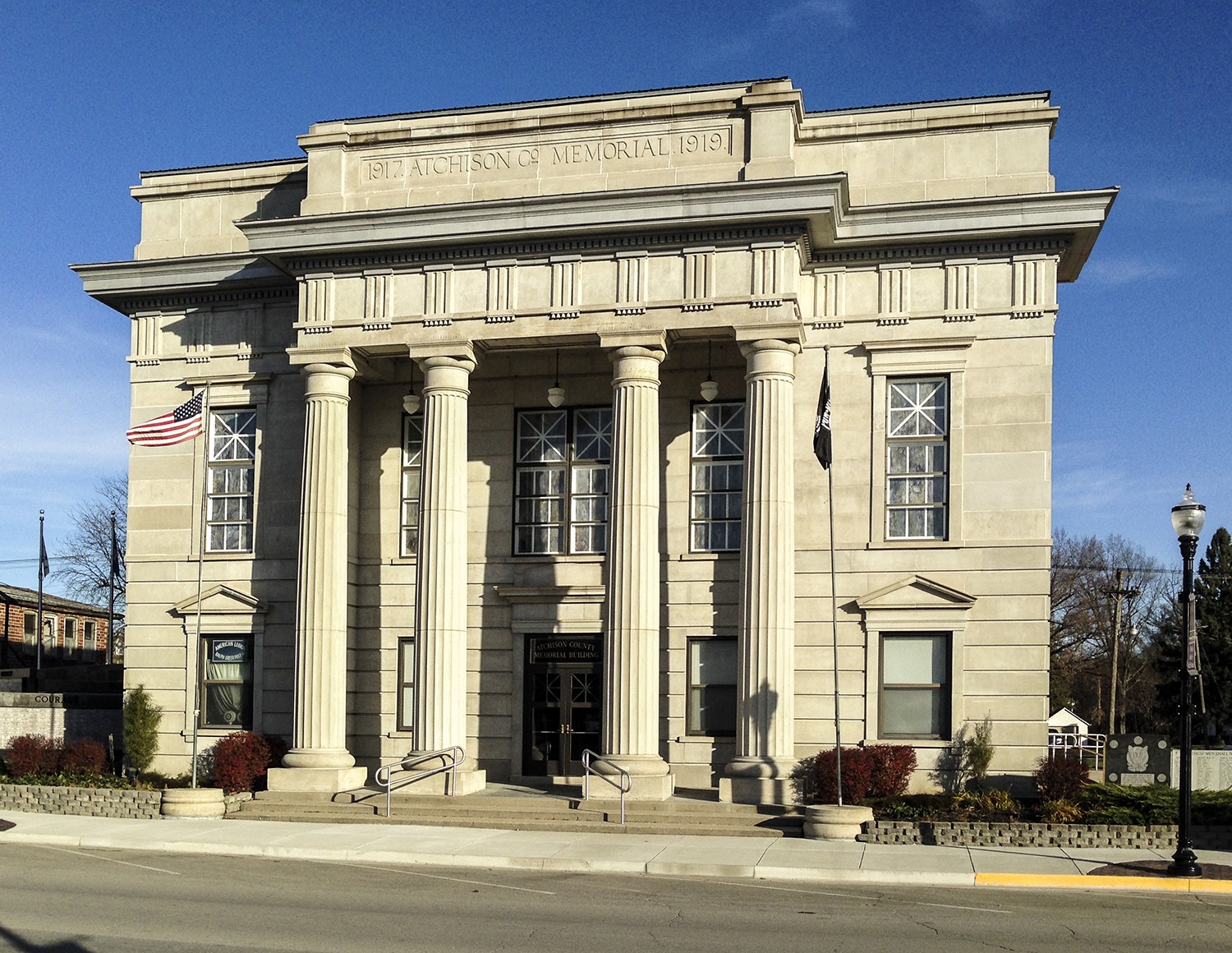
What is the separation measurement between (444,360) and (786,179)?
754cm

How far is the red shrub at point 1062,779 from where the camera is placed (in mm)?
23250

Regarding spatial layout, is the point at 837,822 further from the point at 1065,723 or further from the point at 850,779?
the point at 1065,723

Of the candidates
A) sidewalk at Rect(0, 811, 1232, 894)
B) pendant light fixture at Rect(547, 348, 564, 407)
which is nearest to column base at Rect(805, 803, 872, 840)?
sidewalk at Rect(0, 811, 1232, 894)

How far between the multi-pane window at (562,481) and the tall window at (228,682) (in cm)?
651

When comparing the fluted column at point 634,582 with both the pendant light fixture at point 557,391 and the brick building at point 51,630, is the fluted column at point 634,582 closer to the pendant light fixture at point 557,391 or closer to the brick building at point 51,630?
the pendant light fixture at point 557,391

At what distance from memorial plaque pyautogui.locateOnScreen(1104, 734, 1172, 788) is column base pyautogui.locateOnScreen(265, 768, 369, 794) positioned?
563 inches

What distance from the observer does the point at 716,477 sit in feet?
92.9

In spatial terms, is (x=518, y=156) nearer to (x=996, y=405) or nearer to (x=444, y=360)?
(x=444, y=360)

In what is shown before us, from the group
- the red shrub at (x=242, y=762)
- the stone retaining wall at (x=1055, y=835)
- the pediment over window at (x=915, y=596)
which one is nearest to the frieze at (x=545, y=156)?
the pediment over window at (x=915, y=596)

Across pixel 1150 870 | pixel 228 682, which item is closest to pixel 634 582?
pixel 228 682

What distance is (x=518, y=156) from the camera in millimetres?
28000

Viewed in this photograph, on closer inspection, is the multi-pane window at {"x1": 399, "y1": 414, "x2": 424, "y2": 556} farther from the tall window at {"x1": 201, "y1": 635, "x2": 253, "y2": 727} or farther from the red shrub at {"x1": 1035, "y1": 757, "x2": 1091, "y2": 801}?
the red shrub at {"x1": 1035, "y1": 757, "x2": 1091, "y2": 801}

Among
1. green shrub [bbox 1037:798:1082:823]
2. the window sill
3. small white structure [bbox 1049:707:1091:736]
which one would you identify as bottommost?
small white structure [bbox 1049:707:1091:736]

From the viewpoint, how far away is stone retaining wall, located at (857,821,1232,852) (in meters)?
21.4
